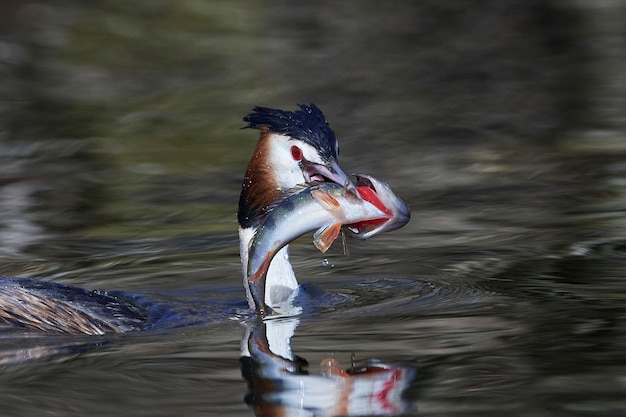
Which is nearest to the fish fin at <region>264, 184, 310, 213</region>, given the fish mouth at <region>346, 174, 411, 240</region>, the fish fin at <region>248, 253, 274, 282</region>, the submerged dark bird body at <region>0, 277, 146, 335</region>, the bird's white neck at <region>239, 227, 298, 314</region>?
the bird's white neck at <region>239, 227, 298, 314</region>

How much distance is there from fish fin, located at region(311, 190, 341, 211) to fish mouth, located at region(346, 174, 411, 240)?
12cm

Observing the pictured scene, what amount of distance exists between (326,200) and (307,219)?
0.41 ft

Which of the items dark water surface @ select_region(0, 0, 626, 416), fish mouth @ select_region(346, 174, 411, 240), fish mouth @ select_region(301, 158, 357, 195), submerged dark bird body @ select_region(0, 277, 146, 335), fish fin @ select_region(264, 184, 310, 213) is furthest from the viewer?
fish mouth @ select_region(301, 158, 357, 195)

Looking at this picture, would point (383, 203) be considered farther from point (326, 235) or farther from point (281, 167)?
point (281, 167)

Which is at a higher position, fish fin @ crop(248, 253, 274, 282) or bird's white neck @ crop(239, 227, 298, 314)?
fish fin @ crop(248, 253, 274, 282)

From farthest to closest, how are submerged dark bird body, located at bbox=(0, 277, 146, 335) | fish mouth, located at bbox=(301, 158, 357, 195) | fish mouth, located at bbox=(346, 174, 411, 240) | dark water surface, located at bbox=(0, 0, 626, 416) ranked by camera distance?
fish mouth, located at bbox=(301, 158, 357, 195), submerged dark bird body, located at bbox=(0, 277, 146, 335), fish mouth, located at bbox=(346, 174, 411, 240), dark water surface, located at bbox=(0, 0, 626, 416)

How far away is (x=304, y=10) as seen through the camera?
18.9 meters

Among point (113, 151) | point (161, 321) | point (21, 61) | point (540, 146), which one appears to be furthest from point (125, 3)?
point (161, 321)

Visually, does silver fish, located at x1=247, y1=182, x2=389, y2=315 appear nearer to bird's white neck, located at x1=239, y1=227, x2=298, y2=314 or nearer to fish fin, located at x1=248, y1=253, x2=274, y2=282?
fish fin, located at x1=248, y1=253, x2=274, y2=282

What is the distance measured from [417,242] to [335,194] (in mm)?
2446

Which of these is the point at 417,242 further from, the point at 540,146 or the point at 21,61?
the point at 21,61

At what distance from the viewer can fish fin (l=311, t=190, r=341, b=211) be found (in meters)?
5.70

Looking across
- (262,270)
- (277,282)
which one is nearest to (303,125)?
(277,282)

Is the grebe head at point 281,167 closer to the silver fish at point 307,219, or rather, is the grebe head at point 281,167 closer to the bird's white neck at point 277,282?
the bird's white neck at point 277,282
